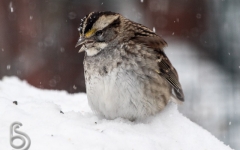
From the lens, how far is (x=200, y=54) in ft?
29.0

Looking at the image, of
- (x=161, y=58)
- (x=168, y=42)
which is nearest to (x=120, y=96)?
(x=161, y=58)

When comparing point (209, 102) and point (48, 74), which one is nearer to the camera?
point (209, 102)

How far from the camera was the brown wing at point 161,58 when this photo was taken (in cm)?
499

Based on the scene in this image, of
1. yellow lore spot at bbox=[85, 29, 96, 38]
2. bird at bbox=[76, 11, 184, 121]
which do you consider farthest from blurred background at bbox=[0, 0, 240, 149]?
yellow lore spot at bbox=[85, 29, 96, 38]

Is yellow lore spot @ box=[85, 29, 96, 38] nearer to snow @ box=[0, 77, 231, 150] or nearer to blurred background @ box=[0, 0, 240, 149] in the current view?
snow @ box=[0, 77, 231, 150]

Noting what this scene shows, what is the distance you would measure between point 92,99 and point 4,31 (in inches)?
194

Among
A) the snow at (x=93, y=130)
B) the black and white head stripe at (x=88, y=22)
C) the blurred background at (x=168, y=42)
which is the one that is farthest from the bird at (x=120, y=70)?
the blurred background at (x=168, y=42)

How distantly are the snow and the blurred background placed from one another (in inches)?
132

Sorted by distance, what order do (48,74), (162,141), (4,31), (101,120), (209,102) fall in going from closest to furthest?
(162,141) < (101,120) < (209,102) < (48,74) < (4,31)

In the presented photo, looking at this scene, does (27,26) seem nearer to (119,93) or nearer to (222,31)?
(222,31)

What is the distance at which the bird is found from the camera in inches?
182

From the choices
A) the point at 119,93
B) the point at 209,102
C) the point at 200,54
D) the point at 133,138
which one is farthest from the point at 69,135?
the point at 200,54

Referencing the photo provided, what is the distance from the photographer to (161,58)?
5109 mm

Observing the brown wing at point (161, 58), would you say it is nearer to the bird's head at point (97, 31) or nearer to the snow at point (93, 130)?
the bird's head at point (97, 31)
